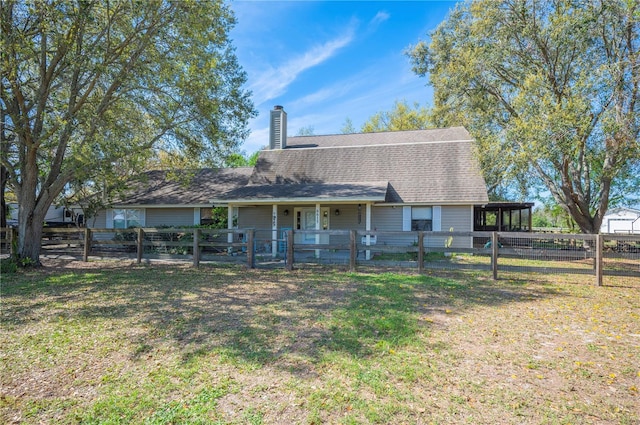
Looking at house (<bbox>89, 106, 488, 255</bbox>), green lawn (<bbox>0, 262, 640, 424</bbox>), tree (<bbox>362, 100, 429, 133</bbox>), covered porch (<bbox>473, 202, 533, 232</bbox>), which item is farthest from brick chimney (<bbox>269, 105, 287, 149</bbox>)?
tree (<bbox>362, 100, 429, 133</bbox>)

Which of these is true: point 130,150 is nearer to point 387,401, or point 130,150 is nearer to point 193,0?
point 193,0

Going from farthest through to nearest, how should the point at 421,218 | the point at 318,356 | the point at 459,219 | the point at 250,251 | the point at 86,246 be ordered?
the point at 421,218 → the point at 459,219 → the point at 86,246 → the point at 250,251 → the point at 318,356

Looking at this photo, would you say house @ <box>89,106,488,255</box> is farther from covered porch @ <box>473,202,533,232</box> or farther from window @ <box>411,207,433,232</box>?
covered porch @ <box>473,202,533,232</box>

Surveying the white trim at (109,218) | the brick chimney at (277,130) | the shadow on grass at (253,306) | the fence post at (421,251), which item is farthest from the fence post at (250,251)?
the white trim at (109,218)

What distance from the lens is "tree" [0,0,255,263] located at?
880cm

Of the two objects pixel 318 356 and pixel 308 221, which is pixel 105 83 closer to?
pixel 308 221

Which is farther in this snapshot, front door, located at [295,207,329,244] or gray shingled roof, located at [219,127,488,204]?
front door, located at [295,207,329,244]

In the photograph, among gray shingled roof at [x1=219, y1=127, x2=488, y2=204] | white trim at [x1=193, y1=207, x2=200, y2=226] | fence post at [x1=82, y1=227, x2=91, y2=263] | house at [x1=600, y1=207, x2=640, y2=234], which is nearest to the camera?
fence post at [x1=82, y1=227, x2=91, y2=263]

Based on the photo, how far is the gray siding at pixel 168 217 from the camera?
1770cm

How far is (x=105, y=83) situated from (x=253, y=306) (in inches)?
399

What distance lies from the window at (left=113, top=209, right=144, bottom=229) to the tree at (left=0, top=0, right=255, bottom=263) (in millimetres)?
6557

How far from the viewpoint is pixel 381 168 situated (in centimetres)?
1700

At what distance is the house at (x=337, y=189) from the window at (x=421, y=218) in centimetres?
4

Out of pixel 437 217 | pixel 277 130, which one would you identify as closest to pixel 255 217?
pixel 277 130
